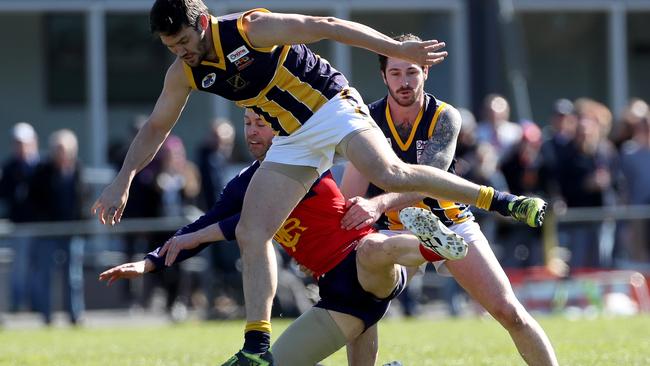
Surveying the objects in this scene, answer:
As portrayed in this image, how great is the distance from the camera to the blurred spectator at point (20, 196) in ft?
48.9

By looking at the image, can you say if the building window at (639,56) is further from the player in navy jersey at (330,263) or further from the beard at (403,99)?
the player in navy jersey at (330,263)

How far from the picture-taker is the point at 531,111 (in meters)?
21.8

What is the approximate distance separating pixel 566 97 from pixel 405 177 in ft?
51.3

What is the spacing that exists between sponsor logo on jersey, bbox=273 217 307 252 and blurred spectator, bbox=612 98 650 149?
9799 mm

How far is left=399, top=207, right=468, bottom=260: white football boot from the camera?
22.1 feet

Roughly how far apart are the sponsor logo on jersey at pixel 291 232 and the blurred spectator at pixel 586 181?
874cm

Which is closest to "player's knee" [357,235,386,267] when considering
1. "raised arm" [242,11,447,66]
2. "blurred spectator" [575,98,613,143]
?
"raised arm" [242,11,447,66]

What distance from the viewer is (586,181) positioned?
15.8 m

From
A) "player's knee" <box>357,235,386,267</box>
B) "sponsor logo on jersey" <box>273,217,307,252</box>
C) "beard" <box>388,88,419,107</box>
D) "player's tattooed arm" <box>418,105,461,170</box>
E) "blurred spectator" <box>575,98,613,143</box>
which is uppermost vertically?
"beard" <box>388,88,419,107</box>

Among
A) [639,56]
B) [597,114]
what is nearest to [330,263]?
[597,114]

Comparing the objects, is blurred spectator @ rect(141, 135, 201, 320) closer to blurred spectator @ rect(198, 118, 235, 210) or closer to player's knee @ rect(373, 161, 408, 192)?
blurred spectator @ rect(198, 118, 235, 210)

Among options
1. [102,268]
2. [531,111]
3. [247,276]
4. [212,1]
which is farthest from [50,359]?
[531,111]

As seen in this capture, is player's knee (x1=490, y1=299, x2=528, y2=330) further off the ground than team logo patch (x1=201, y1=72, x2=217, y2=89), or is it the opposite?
team logo patch (x1=201, y1=72, x2=217, y2=89)

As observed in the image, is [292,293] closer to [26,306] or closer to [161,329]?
[161,329]
